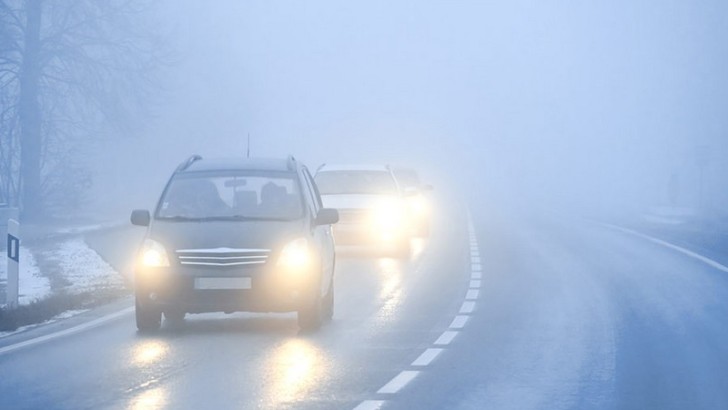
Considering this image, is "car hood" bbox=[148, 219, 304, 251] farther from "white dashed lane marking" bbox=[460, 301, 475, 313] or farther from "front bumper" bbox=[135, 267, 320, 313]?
"white dashed lane marking" bbox=[460, 301, 475, 313]

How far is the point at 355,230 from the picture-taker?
28.4 m

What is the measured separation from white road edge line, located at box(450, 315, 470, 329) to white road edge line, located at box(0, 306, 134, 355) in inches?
145

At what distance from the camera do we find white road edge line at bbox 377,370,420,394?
1140cm

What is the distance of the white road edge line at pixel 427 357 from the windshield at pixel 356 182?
15411 millimetres

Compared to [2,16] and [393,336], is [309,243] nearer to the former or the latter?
[393,336]

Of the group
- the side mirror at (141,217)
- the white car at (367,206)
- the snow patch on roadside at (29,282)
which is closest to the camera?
the side mirror at (141,217)

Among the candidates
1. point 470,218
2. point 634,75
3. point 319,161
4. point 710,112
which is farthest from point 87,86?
point 634,75

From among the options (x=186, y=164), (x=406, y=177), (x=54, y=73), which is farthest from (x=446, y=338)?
(x=54, y=73)

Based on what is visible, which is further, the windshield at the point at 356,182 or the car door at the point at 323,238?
the windshield at the point at 356,182

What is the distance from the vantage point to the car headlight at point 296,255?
15156 millimetres

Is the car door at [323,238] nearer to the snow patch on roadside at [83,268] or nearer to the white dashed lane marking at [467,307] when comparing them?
the white dashed lane marking at [467,307]

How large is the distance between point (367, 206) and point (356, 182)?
136 centimetres

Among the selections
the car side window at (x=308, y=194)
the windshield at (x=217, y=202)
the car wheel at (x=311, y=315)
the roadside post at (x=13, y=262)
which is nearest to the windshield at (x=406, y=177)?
the car side window at (x=308, y=194)

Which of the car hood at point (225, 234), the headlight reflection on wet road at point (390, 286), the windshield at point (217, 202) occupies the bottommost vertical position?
the headlight reflection on wet road at point (390, 286)
